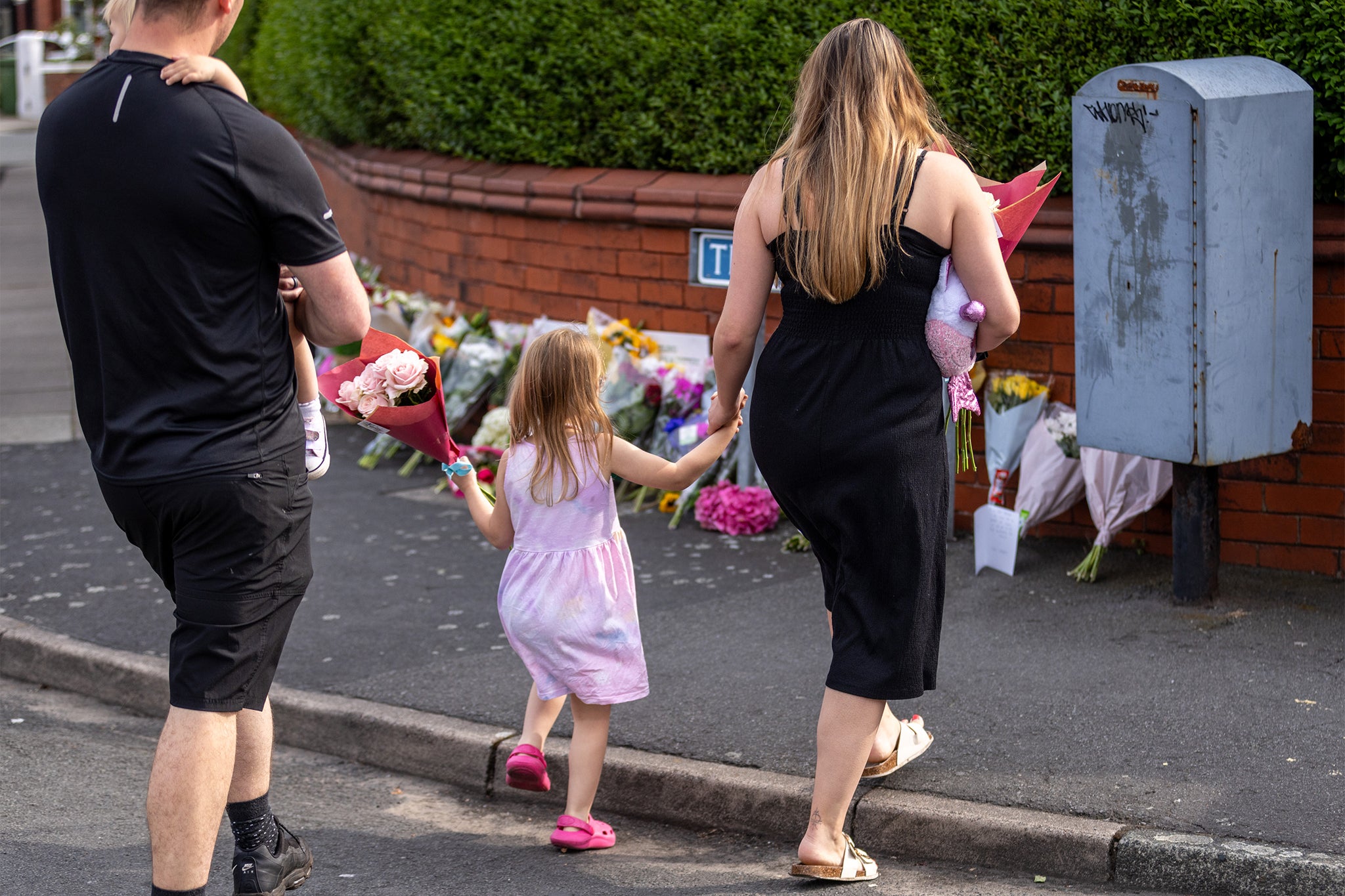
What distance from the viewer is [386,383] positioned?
350cm

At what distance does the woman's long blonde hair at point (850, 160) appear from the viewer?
10.5 feet

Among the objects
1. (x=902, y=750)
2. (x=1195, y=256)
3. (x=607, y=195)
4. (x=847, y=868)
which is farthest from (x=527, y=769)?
(x=607, y=195)

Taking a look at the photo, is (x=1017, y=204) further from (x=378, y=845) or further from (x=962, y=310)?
(x=378, y=845)

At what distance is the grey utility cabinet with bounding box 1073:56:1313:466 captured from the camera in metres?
4.68

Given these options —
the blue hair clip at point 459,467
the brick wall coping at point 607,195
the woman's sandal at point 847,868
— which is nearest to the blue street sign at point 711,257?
the brick wall coping at point 607,195

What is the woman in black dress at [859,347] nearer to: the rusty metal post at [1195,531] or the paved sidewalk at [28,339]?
the rusty metal post at [1195,531]

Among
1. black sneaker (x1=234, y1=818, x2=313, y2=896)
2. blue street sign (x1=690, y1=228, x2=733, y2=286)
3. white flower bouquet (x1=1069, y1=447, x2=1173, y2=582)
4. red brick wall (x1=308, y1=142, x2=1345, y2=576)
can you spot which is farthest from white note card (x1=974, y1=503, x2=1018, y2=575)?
black sneaker (x1=234, y1=818, x2=313, y2=896)

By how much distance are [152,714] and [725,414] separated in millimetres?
2489

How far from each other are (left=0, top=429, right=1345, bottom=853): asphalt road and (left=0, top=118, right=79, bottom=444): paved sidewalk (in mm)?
2111

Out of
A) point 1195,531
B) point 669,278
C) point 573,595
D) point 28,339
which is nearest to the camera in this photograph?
point 573,595

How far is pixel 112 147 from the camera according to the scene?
2.72 meters

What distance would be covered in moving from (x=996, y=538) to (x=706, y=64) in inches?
99.8

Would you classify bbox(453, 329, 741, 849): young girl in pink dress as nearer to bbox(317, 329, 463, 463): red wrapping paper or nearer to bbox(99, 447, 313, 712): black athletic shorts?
bbox(317, 329, 463, 463): red wrapping paper

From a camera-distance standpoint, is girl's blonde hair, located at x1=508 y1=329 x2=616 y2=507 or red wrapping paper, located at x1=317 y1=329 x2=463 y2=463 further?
girl's blonde hair, located at x1=508 y1=329 x2=616 y2=507
